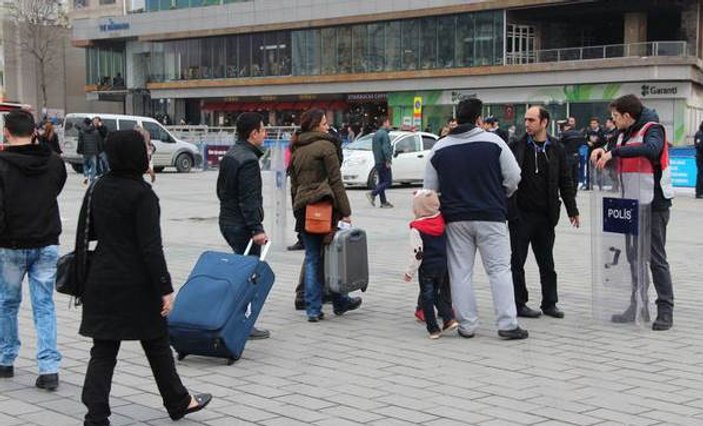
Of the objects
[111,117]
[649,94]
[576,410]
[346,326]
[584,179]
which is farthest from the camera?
[649,94]

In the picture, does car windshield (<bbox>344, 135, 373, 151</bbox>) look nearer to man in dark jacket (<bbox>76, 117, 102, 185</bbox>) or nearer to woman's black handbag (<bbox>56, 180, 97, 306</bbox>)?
man in dark jacket (<bbox>76, 117, 102, 185</bbox>)

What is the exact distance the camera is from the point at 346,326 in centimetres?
791

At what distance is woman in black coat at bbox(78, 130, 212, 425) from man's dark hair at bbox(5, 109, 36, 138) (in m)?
1.18

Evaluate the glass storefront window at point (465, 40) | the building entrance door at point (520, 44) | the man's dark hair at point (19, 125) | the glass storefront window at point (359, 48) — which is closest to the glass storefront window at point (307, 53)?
the glass storefront window at point (359, 48)

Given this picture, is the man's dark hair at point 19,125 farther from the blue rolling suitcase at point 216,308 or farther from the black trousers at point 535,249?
the black trousers at point 535,249

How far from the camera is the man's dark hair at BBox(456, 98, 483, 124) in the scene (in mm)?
7250

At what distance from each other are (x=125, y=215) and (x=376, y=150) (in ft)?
50.7

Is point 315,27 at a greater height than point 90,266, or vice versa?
point 315,27

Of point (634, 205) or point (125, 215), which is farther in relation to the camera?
point (634, 205)

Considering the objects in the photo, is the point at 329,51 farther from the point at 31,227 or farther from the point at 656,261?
the point at 31,227

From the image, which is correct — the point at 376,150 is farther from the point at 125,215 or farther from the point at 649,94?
the point at 649,94

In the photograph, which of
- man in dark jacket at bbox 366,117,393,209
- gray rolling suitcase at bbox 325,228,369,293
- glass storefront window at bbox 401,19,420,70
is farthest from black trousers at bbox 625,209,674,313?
glass storefront window at bbox 401,19,420,70

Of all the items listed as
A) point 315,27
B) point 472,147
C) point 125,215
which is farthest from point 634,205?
point 315,27

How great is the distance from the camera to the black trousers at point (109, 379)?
4.81 meters
